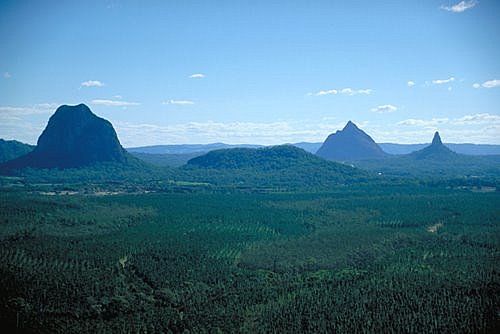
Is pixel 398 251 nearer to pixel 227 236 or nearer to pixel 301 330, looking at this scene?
pixel 227 236

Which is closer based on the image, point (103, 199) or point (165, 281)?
point (165, 281)

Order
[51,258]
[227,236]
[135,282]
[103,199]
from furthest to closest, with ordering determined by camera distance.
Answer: [103,199] → [227,236] → [51,258] → [135,282]

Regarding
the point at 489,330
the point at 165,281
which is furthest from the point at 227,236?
the point at 489,330

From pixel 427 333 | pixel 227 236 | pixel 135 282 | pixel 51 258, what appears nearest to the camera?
pixel 427 333

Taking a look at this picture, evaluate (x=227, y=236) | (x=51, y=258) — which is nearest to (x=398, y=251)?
(x=227, y=236)

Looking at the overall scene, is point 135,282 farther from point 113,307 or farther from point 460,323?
point 460,323

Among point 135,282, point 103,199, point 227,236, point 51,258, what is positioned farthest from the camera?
point 103,199
